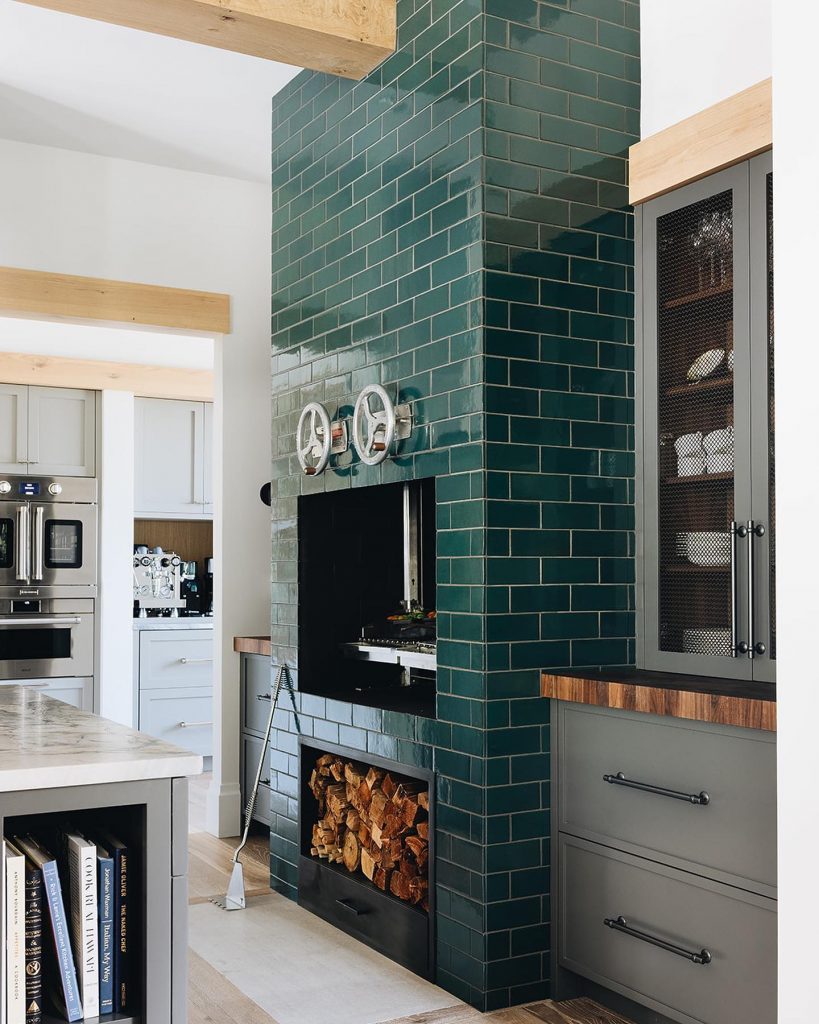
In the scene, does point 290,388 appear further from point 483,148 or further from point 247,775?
point 247,775

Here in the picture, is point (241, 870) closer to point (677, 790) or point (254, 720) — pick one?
point (254, 720)

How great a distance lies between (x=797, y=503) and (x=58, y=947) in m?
1.35

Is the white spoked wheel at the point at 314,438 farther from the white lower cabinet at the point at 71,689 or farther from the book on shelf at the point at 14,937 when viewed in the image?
the white lower cabinet at the point at 71,689

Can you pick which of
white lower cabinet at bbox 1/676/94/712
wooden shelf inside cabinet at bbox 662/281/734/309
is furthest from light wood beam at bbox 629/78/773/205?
white lower cabinet at bbox 1/676/94/712

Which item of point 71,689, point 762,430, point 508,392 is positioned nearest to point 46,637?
point 71,689

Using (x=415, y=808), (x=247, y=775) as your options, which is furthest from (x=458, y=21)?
(x=247, y=775)

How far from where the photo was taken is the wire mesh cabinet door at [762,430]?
2770mm

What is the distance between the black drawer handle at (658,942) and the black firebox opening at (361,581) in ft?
3.86

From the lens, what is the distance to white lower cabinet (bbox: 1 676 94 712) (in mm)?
6483

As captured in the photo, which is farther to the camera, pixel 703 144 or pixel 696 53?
pixel 696 53

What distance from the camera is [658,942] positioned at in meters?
2.73

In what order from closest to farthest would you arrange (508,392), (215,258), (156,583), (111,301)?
(508,392) < (111,301) < (215,258) < (156,583)

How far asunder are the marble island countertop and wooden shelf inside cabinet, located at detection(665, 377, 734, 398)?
5.72 ft

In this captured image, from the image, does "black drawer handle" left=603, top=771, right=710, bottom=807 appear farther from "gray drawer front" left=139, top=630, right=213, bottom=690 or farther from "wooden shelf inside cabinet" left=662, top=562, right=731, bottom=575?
"gray drawer front" left=139, top=630, right=213, bottom=690
